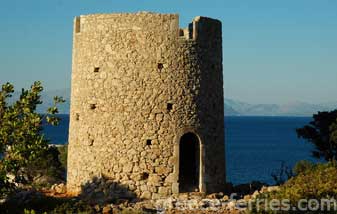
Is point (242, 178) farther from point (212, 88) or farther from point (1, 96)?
point (1, 96)

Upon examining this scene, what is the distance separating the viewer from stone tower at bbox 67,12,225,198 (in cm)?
1970

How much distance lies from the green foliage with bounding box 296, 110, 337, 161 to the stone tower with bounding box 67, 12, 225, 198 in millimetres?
8503

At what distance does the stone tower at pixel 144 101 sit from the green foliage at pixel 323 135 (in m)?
8.50

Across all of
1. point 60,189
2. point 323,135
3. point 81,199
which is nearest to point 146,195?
point 81,199

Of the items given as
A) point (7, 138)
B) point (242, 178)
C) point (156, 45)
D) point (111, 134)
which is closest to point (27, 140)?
point (7, 138)

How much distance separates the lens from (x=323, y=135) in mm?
27703

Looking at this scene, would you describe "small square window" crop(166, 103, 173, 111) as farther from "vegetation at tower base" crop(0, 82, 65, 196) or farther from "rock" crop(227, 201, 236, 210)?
"vegetation at tower base" crop(0, 82, 65, 196)

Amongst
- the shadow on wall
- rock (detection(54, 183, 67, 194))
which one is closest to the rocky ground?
the shadow on wall

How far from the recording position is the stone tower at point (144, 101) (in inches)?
776

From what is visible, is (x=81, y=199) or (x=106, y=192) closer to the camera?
(x=81, y=199)

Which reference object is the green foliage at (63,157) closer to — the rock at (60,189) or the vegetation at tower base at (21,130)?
the rock at (60,189)

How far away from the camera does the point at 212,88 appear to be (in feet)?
68.5

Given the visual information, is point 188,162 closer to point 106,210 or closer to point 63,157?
point 106,210

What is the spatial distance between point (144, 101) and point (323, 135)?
1150cm
